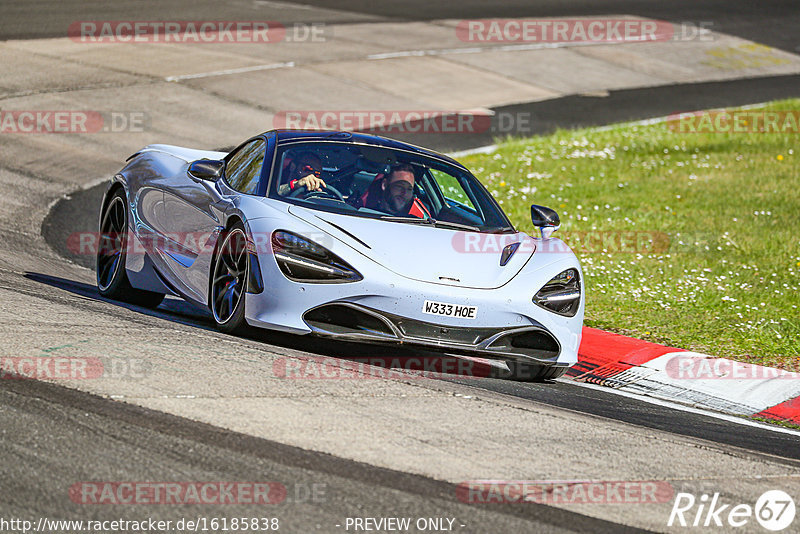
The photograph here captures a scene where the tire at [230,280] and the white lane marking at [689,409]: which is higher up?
the tire at [230,280]

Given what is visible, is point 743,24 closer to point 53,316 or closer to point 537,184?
point 537,184

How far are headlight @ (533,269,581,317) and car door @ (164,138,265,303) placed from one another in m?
2.06

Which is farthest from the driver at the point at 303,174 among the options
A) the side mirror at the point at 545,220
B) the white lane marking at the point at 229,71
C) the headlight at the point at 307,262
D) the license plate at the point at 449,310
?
the white lane marking at the point at 229,71

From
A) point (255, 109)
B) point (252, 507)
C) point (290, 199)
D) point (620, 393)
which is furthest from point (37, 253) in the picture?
point (255, 109)

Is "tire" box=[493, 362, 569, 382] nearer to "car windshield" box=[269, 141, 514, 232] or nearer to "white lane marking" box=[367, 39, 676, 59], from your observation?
"car windshield" box=[269, 141, 514, 232]

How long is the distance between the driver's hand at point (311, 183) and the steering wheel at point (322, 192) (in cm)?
2

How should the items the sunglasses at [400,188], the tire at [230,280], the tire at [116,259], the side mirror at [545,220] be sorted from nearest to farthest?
the tire at [230,280], the sunglasses at [400,188], the side mirror at [545,220], the tire at [116,259]

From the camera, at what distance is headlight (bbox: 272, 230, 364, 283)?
684cm

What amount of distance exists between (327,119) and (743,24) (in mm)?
17656

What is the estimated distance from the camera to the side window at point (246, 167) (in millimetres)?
7938

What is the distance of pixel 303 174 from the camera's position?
796cm

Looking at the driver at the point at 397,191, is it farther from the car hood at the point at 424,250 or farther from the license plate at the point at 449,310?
the license plate at the point at 449,310

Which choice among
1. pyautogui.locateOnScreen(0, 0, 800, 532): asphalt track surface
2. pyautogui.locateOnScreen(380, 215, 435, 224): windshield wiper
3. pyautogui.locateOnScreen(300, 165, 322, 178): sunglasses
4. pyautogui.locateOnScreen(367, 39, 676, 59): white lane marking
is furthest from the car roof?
pyautogui.locateOnScreen(367, 39, 676, 59): white lane marking

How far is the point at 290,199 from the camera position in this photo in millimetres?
7625
